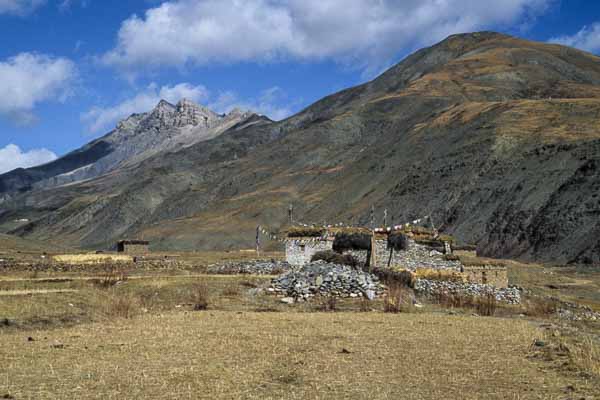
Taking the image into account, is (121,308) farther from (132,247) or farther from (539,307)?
(132,247)

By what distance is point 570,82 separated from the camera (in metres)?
149

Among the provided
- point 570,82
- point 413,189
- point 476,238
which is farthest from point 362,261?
point 570,82

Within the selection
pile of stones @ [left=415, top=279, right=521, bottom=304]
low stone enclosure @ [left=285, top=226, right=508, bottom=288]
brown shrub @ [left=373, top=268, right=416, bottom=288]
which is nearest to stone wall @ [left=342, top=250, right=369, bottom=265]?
low stone enclosure @ [left=285, top=226, right=508, bottom=288]

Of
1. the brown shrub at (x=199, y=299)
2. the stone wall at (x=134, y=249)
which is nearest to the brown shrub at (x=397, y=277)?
the brown shrub at (x=199, y=299)

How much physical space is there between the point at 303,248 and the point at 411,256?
6.79m

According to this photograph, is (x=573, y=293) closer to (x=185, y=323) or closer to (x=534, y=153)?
(x=185, y=323)

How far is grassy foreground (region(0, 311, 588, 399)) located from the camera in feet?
37.9

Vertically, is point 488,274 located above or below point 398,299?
above

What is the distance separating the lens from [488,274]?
31125mm

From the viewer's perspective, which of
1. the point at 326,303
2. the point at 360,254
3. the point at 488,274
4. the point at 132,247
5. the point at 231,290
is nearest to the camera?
the point at 326,303

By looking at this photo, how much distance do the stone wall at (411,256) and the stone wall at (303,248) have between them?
13.0 feet

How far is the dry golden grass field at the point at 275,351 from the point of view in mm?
11664

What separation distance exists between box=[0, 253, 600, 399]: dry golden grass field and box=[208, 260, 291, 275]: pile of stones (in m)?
13.8

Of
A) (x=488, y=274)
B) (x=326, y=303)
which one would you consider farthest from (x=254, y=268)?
(x=326, y=303)
